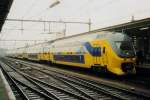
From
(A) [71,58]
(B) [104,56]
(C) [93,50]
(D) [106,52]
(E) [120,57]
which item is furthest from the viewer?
(A) [71,58]

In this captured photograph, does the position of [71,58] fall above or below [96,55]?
below

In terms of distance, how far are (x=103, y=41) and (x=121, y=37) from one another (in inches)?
46.9

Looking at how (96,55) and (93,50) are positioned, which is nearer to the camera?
(96,55)

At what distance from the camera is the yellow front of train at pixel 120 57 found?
17.5m

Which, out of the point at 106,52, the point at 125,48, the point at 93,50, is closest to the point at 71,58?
the point at 93,50

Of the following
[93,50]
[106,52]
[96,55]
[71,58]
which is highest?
[93,50]

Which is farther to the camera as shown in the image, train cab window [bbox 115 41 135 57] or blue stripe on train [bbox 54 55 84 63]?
blue stripe on train [bbox 54 55 84 63]

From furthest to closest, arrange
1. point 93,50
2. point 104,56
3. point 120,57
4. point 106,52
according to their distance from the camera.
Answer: point 93,50 < point 104,56 < point 106,52 < point 120,57

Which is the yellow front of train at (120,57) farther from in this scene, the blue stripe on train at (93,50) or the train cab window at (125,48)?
the blue stripe on train at (93,50)

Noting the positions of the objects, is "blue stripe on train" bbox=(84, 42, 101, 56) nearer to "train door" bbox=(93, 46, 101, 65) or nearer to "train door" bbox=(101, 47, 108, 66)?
"train door" bbox=(93, 46, 101, 65)

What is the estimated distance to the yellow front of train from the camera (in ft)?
57.3

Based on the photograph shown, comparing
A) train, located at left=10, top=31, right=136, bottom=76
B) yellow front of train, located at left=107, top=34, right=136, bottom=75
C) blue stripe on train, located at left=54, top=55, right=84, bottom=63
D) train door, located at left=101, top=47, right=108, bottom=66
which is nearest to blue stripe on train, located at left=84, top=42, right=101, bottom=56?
train, located at left=10, top=31, right=136, bottom=76

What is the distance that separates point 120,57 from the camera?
17.6 meters

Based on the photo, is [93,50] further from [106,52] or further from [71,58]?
[71,58]
